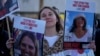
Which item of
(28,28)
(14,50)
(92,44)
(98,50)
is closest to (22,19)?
(28,28)

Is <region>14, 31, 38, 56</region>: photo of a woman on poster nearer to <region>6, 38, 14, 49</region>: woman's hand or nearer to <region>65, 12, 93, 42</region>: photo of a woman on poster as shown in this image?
<region>6, 38, 14, 49</region>: woman's hand

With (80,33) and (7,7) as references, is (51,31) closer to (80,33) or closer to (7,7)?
(80,33)

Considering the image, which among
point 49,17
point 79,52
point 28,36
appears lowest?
point 79,52

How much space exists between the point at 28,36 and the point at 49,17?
0.17m

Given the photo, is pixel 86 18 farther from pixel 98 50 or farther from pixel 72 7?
pixel 98 50

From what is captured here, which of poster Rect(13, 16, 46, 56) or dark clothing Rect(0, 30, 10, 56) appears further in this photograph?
dark clothing Rect(0, 30, 10, 56)

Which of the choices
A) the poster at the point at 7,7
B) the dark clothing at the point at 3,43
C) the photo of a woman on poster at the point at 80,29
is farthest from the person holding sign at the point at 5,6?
the photo of a woman on poster at the point at 80,29

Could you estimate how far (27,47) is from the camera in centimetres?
130

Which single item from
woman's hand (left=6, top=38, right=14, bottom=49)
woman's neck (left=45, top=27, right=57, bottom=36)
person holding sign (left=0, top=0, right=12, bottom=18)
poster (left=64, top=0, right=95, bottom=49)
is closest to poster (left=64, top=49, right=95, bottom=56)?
poster (left=64, top=0, right=95, bottom=49)

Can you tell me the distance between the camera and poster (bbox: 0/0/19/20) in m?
1.32

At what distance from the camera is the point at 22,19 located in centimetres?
130

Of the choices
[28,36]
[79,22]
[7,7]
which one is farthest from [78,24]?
[7,7]

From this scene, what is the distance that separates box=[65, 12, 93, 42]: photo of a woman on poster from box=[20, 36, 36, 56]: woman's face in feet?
0.80

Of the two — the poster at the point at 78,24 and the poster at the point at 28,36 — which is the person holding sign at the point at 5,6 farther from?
the poster at the point at 78,24
